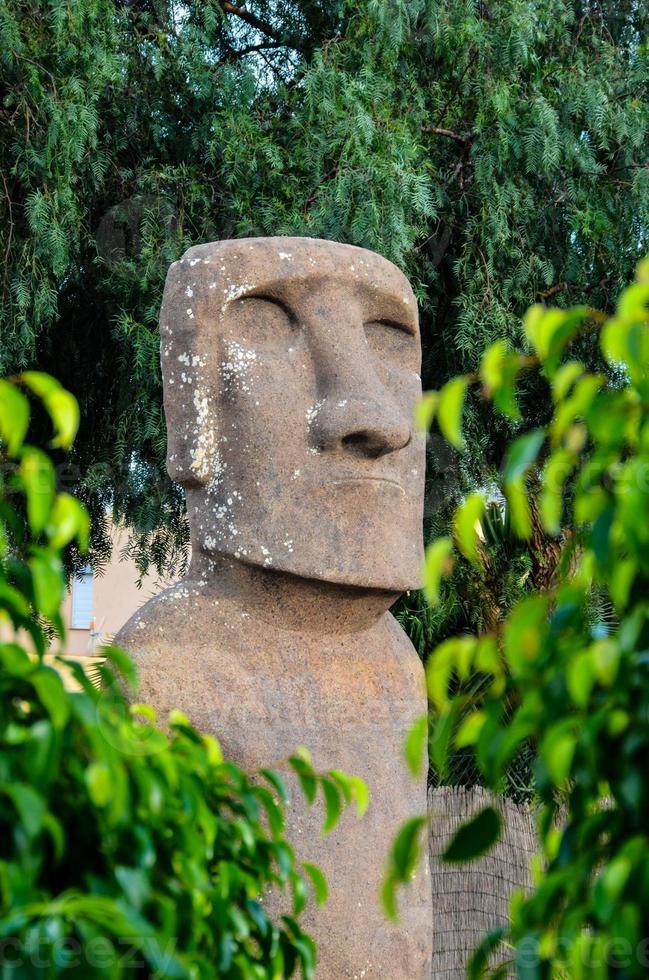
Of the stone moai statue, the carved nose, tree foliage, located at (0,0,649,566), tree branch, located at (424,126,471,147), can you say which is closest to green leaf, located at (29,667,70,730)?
the stone moai statue

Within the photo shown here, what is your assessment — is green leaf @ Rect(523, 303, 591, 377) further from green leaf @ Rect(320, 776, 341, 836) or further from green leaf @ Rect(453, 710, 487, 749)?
green leaf @ Rect(320, 776, 341, 836)

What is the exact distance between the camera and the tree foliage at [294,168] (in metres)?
6.41

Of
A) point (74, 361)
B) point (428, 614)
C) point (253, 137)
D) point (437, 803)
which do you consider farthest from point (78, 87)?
point (437, 803)

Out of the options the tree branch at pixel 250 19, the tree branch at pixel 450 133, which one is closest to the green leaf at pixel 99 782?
the tree branch at pixel 450 133

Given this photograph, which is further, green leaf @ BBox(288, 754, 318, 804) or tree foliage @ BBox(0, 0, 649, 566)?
tree foliage @ BBox(0, 0, 649, 566)

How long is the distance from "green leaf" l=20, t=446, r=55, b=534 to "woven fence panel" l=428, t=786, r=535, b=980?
4.37 m

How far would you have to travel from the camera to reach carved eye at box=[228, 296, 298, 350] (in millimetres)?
3527

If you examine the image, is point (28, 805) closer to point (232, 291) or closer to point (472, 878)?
point (232, 291)

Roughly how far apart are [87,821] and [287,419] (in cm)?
195

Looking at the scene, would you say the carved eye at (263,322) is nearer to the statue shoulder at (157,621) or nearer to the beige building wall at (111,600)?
the statue shoulder at (157,621)

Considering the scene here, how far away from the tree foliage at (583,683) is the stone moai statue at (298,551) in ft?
6.16

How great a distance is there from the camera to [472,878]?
5.74 m

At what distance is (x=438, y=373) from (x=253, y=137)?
1.55 metres

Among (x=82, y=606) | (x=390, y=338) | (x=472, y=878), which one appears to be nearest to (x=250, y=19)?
(x=390, y=338)
